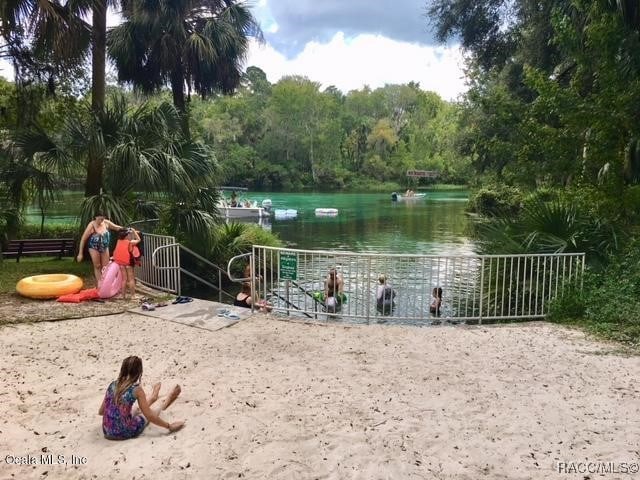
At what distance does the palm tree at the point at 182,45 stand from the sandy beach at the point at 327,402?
9625 mm

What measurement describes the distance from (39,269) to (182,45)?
25.9ft

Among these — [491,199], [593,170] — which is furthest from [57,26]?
[491,199]

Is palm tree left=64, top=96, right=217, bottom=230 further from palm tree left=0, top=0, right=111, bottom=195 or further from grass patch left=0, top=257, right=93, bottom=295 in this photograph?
grass patch left=0, top=257, right=93, bottom=295

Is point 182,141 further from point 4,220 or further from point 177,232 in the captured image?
point 4,220

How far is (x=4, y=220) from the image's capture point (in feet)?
35.8

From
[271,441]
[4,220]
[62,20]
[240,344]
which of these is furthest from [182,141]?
[271,441]

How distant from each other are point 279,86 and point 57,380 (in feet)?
252

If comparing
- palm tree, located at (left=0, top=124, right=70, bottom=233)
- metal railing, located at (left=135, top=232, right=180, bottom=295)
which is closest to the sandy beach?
metal railing, located at (left=135, top=232, right=180, bottom=295)

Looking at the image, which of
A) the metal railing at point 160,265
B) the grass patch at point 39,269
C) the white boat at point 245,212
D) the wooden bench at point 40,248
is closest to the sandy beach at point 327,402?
the metal railing at point 160,265

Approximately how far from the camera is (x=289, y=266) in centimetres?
756

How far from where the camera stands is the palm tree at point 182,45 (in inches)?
562

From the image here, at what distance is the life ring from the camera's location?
8.11 m

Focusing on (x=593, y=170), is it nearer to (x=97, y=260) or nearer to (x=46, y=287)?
(x=97, y=260)

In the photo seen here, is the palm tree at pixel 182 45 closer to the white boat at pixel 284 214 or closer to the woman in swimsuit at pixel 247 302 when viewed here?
the woman in swimsuit at pixel 247 302
